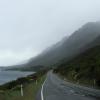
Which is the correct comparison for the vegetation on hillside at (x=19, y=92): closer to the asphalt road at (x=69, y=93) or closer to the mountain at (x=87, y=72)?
the asphalt road at (x=69, y=93)

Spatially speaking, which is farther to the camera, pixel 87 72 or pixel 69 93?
pixel 87 72

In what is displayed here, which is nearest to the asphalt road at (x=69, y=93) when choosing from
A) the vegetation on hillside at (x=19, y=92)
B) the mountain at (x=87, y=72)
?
the vegetation on hillside at (x=19, y=92)

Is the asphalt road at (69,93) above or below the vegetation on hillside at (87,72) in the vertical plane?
below

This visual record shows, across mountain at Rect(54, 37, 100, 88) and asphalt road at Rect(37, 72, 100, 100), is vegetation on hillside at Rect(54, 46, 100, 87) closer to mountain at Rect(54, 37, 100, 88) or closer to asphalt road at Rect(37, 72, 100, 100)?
mountain at Rect(54, 37, 100, 88)

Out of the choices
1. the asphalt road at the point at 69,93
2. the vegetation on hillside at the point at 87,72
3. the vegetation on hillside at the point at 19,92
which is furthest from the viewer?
the vegetation on hillside at the point at 87,72

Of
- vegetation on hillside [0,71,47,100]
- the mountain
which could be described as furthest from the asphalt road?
the mountain

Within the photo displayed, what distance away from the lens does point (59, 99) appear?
23.8 meters

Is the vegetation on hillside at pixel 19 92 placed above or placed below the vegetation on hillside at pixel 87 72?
below

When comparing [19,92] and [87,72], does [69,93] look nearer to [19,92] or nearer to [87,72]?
[19,92]

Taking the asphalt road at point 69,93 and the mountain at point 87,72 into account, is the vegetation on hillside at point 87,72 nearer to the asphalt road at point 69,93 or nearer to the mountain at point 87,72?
the mountain at point 87,72

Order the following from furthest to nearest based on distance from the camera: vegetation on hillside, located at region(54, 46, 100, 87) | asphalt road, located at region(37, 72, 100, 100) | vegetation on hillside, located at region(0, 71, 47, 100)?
vegetation on hillside, located at region(54, 46, 100, 87) → vegetation on hillside, located at region(0, 71, 47, 100) → asphalt road, located at region(37, 72, 100, 100)

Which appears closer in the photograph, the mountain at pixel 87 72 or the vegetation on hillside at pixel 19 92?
the vegetation on hillside at pixel 19 92

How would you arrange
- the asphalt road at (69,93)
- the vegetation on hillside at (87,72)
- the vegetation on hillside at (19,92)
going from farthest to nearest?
the vegetation on hillside at (87,72), the vegetation on hillside at (19,92), the asphalt road at (69,93)

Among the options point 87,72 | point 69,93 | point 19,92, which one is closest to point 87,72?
point 87,72
